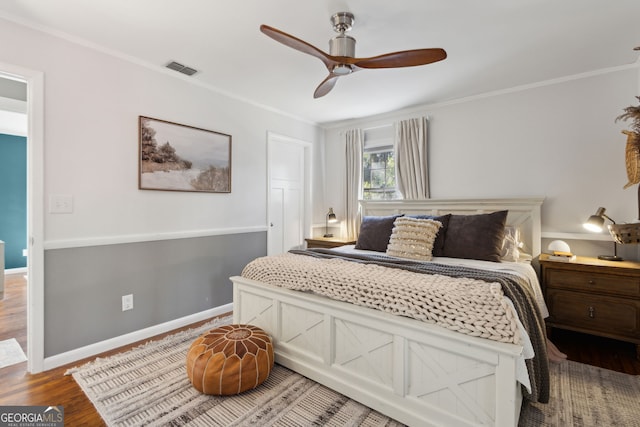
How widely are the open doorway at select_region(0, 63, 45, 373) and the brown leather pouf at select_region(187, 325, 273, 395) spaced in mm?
1202

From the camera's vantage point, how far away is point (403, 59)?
6.33 ft

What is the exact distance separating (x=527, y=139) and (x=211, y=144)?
3.28 meters

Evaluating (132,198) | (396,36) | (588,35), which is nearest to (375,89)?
(396,36)

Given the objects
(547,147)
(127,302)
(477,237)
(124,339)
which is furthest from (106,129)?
(547,147)

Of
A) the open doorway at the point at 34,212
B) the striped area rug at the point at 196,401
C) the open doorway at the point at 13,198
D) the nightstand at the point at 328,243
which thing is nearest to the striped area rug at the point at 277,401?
the striped area rug at the point at 196,401

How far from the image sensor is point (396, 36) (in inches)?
88.1

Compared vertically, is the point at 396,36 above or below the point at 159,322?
above

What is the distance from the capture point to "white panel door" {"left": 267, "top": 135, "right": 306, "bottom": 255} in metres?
4.07

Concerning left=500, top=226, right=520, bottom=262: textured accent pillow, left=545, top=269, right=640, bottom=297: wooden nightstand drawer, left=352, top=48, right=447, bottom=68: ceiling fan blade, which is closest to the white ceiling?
left=352, top=48, right=447, bottom=68: ceiling fan blade

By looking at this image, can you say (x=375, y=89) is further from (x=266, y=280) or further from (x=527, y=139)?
(x=266, y=280)

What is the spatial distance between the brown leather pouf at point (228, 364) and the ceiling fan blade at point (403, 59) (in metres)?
1.91

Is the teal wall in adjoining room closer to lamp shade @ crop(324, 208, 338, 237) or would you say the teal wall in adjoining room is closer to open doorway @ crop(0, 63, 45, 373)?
open doorway @ crop(0, 63, 45, 373)

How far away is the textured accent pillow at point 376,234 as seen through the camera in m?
3.06

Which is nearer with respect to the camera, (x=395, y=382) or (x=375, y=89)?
(x=395, y=382)
